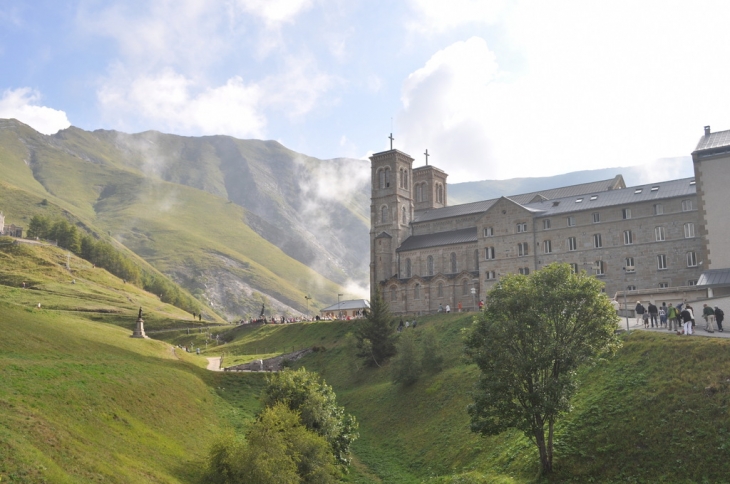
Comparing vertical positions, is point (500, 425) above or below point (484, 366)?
below

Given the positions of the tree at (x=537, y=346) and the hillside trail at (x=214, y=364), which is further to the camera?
the hillside trail at (x=214, y=364)

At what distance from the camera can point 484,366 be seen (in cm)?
3388

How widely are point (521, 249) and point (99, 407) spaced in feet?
209

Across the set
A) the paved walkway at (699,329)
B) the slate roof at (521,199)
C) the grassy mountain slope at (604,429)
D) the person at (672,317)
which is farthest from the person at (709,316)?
the slate roof at (521,199)

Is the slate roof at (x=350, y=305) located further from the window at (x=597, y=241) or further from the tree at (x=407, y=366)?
the tree at (x=407, y=366)

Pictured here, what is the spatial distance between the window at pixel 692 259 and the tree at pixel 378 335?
36.0m

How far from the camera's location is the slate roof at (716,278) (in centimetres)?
5430

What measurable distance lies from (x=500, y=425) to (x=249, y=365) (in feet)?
149

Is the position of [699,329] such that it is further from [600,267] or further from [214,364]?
[214,364]

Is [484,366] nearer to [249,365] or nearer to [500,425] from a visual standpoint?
[500,425]

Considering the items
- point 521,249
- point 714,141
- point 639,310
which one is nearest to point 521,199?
point 521,249

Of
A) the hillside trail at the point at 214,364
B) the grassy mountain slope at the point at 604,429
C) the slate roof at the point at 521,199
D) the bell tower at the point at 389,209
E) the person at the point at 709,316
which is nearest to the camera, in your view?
the grassy mountain slope at the point at 604,429

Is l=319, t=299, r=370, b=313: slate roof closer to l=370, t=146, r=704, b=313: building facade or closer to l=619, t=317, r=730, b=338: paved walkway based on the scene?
l=370, t=146, r=704, b=313: building facade

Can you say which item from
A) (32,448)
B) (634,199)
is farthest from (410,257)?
(32,448)
